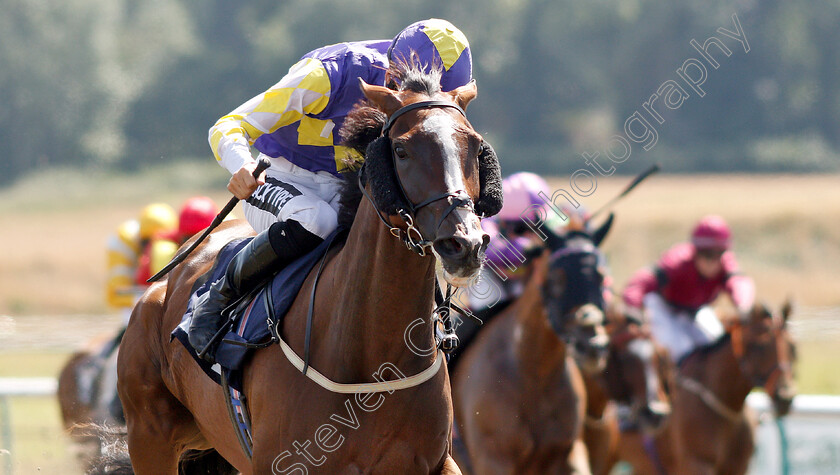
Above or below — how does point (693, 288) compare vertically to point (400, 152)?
below

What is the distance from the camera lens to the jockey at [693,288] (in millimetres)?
7664

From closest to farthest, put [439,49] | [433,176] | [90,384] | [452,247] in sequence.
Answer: [452,247], [433,176], [439,49], [90,384]

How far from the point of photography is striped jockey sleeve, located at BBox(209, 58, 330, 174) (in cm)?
341

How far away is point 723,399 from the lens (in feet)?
22.9

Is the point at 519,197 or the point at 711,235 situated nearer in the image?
the point at 519,197

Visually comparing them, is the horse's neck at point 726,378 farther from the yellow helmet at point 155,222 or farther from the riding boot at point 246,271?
the riding boot at point 246,271

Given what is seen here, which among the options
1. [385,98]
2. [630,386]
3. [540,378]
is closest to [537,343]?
[540,378]

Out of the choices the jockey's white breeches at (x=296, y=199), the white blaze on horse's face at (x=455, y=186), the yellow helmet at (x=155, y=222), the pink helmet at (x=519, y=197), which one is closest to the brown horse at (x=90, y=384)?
the yellow helmet at (x=155, y=222)

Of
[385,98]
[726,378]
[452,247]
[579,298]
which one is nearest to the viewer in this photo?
[452,247]

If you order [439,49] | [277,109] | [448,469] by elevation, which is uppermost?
[439,49]

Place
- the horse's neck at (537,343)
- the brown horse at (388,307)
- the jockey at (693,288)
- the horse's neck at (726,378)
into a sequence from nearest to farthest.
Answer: the brown horse at (388,307) → the horse's neck at (537,343) → the horse's neck at (726,378) → the jockey at (693,288)

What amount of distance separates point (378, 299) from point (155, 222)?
492 centimetres

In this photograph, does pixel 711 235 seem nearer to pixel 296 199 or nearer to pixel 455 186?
pixel 296 199

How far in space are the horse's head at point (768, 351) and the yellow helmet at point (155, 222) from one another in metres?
3.95
